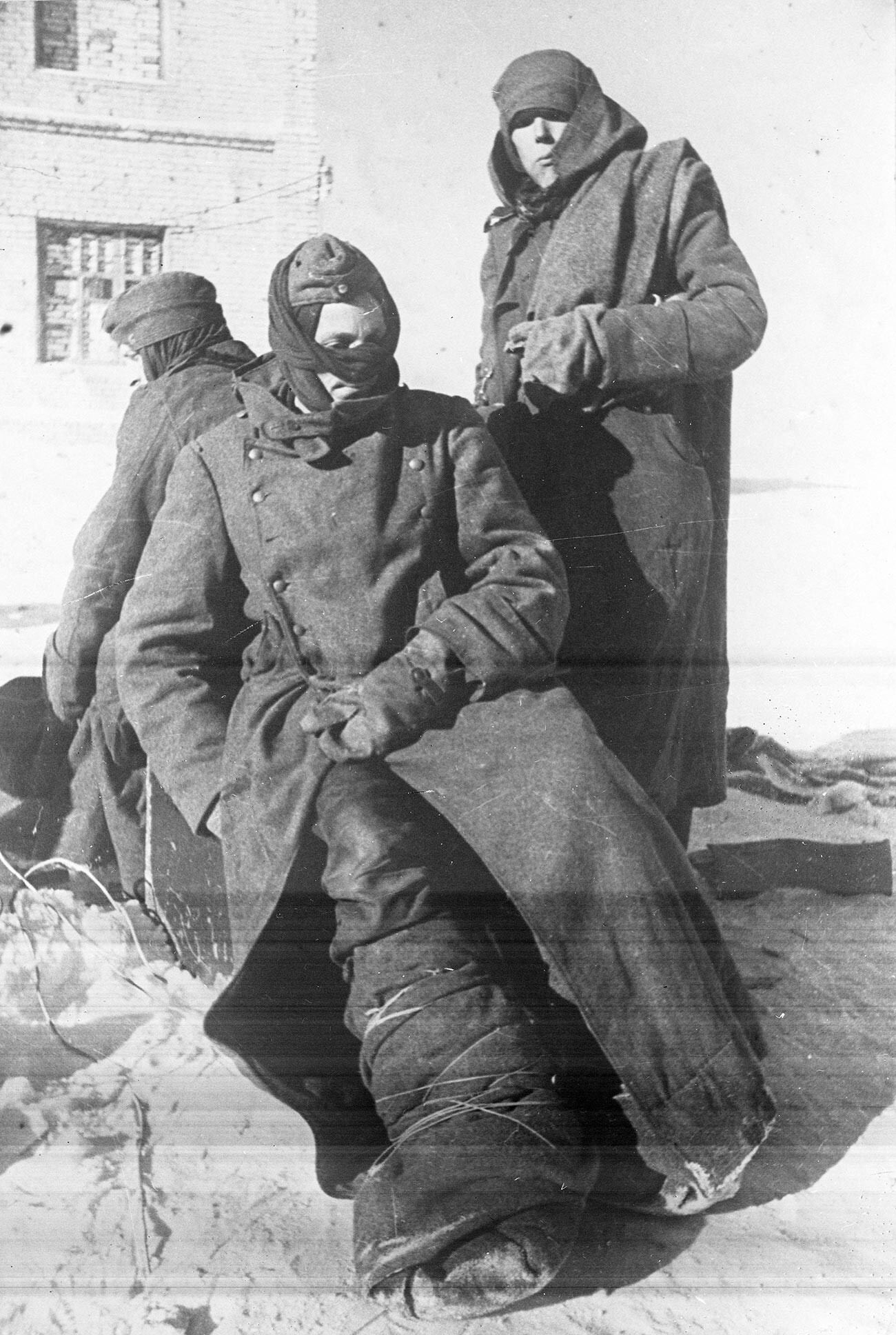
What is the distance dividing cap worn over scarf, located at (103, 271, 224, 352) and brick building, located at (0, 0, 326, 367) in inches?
1.2

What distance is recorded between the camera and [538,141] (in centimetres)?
312

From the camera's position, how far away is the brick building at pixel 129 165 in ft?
10.1

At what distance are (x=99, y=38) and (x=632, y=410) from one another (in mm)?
1485

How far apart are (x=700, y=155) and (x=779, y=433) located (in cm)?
67

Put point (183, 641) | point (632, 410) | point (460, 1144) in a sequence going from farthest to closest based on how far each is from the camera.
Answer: point (632, 410) → point (183, 641) → point (460, 1144)

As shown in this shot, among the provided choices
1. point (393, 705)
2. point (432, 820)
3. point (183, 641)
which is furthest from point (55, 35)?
point (432, 820)

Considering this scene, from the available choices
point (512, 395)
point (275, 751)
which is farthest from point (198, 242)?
point (275, 751)

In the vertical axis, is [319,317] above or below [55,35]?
below

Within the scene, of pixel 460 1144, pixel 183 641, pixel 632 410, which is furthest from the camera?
pixel 632 410

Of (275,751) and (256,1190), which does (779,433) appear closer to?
(275,751)

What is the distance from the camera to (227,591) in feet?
9.62

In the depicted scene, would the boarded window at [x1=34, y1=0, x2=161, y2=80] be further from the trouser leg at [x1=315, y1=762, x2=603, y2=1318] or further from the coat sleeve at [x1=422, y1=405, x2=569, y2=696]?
the trouser leg at [x1=315, y1=762, x2=603, y2=1318]

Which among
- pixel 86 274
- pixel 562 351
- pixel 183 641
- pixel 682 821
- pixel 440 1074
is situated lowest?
pixel 440 1074

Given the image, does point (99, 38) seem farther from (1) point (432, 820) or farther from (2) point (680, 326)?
(1) point (432, 820)
